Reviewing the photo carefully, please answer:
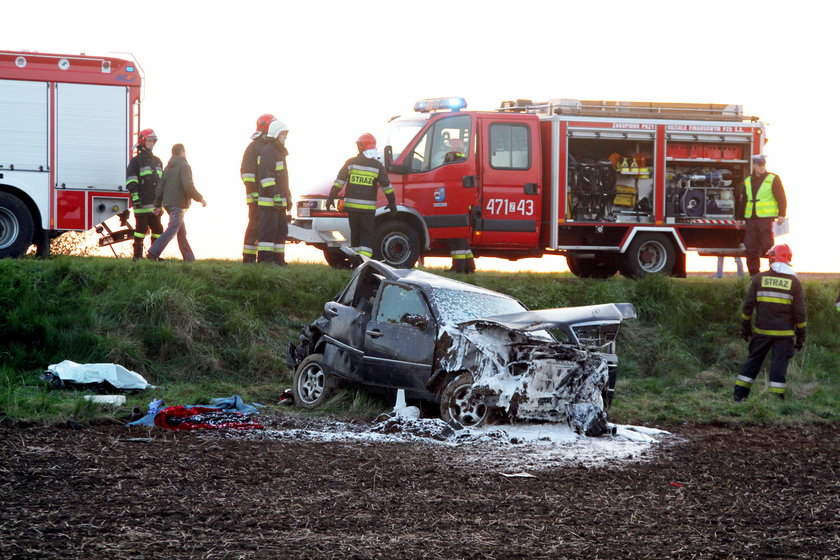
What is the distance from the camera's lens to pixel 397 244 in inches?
660

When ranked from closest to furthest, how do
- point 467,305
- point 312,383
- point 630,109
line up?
point 467,305 → point 312,383 → point 630,109

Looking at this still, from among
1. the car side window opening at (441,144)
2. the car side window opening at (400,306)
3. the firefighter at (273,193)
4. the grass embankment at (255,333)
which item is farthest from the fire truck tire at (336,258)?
Result: the car side window opening at (400,306)

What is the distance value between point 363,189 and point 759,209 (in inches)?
243

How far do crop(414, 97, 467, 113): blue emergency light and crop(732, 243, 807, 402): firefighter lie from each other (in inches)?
221

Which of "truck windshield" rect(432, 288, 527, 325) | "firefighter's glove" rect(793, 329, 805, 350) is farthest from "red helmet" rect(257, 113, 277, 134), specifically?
"firefighter's glove" rect(793, 329, 805, 350)

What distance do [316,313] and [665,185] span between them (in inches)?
253

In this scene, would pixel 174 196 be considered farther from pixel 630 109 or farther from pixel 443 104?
pixel 630 109

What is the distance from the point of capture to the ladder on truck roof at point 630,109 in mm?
18000

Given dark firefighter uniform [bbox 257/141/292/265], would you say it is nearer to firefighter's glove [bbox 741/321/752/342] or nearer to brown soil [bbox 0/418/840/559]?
brown soil [bbox 0/418/840/559]

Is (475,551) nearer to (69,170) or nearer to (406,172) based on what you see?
(406,172)

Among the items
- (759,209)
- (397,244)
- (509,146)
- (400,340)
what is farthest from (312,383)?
(759,209)

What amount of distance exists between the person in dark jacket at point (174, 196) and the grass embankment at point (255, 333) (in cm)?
71

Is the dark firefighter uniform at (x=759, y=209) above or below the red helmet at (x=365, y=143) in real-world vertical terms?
below

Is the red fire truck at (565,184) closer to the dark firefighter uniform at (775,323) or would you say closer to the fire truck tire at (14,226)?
the fire truck tire at (14,226)
